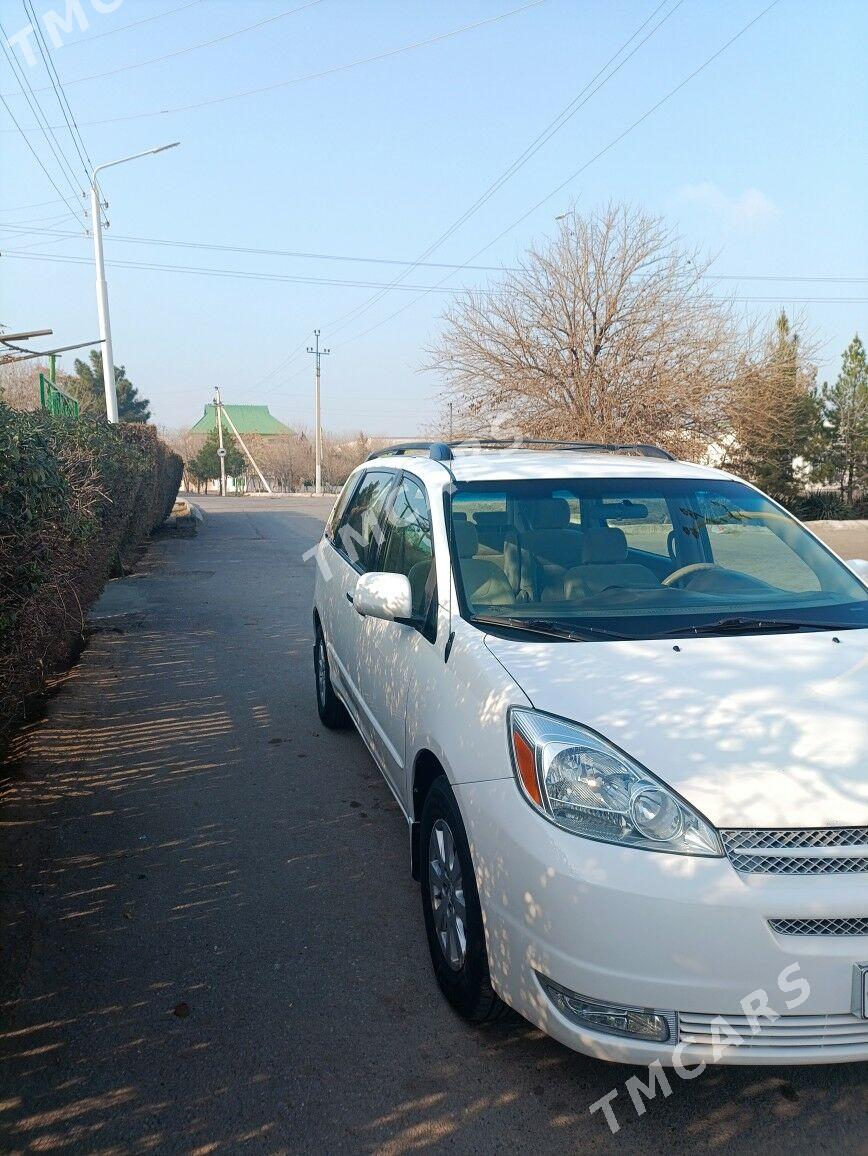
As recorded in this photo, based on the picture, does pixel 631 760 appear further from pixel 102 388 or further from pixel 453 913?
pixel 102 388

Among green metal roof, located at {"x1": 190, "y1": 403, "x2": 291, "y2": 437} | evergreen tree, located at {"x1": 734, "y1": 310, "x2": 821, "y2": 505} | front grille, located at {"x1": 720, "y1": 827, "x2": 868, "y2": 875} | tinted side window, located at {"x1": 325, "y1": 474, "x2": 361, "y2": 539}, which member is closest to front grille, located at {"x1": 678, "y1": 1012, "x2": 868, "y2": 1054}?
front grille, located at {"x1": 720, "y1": 827, "x2": 868, "y2": 875}

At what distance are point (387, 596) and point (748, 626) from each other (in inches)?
52.0

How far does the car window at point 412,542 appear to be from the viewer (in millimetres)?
3824

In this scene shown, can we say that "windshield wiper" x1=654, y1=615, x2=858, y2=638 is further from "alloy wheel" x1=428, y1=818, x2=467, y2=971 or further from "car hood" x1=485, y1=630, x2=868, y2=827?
"alloy wheel" x1=428, y1=818, x2=467, y2=971

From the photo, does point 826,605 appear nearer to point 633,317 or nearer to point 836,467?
point 633,317

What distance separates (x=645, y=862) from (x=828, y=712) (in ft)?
2.49

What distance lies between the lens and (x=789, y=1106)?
259 centimetres

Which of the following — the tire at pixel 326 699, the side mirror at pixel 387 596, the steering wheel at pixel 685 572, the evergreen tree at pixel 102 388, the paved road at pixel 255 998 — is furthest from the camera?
the evergreen tree at pixel 102 388

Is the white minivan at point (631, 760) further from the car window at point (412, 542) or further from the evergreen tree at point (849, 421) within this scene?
the evergreen tree at point (849, 421)

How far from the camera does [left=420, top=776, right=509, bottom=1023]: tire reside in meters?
2.78

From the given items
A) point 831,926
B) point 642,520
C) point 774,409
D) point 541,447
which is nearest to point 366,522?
point 541,447

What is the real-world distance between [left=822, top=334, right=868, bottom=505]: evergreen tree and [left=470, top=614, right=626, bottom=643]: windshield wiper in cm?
3400

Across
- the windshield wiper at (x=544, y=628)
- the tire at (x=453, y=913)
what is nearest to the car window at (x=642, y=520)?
the windshield wiper at (x=544, y=628)

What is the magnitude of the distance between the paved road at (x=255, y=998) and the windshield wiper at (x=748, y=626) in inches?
54.2
